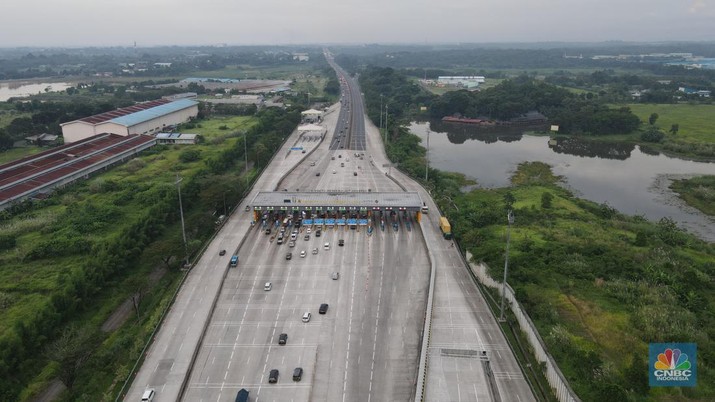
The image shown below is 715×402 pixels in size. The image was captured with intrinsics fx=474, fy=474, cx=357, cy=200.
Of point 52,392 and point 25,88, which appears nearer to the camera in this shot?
point 52,392

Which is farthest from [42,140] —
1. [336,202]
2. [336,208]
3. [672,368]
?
[672,368]

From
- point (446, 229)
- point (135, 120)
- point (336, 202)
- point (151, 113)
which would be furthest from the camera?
point (151, 113)

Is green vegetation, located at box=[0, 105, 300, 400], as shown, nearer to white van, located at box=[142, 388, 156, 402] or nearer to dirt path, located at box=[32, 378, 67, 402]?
dirt path, located at box=[32, 378, 67, 402]

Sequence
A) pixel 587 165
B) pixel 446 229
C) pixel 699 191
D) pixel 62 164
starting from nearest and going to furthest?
1. pixel 446 229
2. pixel 62 164
3. pixel 699 191
4. pixel 587 165

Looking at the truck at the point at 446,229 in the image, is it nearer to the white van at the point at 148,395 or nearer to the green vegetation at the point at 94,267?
the green vegetation at the point at 94,267

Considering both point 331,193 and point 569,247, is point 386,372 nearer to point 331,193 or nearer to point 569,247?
point 569,247

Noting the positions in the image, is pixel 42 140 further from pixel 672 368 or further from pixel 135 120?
pixel 672 368

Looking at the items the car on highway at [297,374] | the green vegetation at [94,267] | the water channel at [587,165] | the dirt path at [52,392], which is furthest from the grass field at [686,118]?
the dirt path at [52,392]
